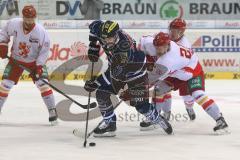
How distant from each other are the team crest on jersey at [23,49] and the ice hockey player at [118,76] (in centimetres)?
91

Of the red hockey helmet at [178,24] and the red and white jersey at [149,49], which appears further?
the red hockey helmet at [178,24]

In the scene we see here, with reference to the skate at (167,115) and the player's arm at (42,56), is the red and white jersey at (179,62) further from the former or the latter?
the player's arm at (42,56)

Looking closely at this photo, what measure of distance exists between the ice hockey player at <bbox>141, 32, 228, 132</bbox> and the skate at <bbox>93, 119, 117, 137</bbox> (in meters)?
0.78

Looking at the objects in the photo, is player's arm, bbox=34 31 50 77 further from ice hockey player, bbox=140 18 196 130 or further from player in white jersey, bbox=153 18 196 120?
player in white jersey, bbox=153 18 196 120

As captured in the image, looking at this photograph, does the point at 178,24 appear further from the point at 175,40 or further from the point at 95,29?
the point at 95,29

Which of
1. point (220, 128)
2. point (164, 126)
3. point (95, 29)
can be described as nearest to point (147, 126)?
point (164, 126)

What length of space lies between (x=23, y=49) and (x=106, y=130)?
1.38 meters

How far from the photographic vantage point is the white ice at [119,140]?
543cm

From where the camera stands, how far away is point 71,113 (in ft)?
25.9

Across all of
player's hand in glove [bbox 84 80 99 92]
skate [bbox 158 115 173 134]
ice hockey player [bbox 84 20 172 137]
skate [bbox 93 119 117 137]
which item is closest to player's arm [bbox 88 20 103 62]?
ice hockey player [bbox 84 20 172 137]

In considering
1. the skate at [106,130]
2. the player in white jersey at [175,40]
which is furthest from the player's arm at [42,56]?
the player in white jersey at [175,40]

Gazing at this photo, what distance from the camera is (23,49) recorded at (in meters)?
7.01

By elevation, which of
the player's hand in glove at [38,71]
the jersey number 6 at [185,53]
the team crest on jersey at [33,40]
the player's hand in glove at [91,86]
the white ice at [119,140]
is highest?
the team crest on jersey at [33,40]

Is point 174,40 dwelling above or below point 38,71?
above
